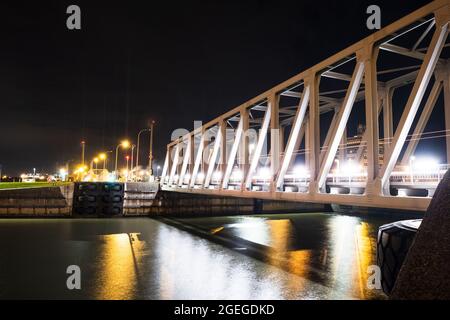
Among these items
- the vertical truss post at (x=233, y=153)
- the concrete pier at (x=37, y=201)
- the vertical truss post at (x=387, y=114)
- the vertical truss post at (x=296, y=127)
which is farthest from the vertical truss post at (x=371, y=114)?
the concrete pier at (x=37, y=201)

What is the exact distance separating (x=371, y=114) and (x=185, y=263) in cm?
979

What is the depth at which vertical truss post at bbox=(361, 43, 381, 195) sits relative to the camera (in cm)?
866

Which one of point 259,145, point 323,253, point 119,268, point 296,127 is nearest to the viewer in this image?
point 296,127


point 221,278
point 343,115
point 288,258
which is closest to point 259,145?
point 343,115

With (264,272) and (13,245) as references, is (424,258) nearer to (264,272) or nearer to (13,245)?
(264,272)

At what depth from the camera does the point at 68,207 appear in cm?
3241

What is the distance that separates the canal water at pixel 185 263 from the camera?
10.0m

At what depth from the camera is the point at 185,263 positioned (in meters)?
14.1

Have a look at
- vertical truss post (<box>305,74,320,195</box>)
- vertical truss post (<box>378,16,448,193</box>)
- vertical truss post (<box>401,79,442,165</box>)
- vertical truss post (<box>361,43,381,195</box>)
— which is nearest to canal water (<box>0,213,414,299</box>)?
vertical truss post (<box>305,74,320,195</box>)

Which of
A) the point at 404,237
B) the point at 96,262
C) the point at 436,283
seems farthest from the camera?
the point at 96,262

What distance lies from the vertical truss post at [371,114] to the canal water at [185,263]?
12.6ft

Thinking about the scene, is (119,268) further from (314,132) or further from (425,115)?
(425,115)
